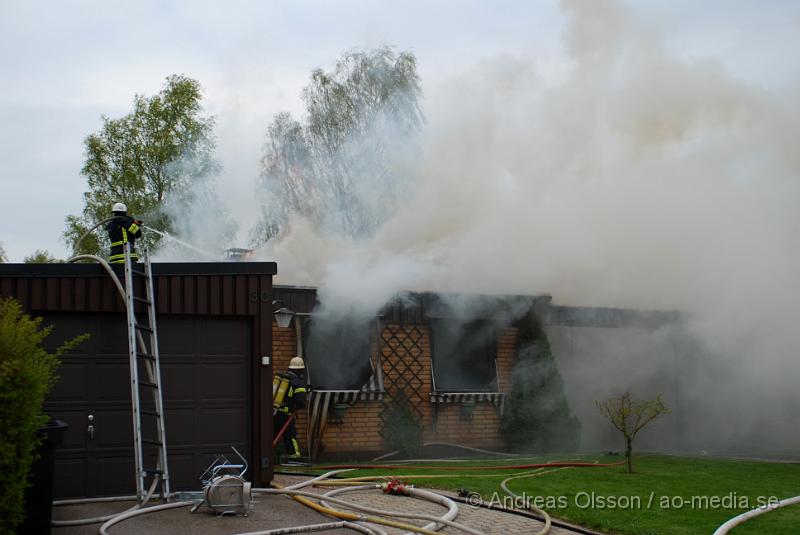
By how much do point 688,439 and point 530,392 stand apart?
5.22 m

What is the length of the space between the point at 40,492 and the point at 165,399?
306 cm

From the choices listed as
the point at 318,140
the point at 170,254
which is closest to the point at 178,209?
the point at 170,254

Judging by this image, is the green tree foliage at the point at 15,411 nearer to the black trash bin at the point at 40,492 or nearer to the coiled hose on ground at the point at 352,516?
the black trash bin at the point at 40,492

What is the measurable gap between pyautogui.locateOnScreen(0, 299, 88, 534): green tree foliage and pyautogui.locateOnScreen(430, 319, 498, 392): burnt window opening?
35.4ft

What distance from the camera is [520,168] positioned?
20.8 meters

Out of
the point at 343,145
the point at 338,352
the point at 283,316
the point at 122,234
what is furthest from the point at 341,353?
the point at 343,145

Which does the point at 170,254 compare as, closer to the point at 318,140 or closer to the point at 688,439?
the point at 318,140

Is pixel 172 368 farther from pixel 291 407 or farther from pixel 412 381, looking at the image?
pixel 412 381

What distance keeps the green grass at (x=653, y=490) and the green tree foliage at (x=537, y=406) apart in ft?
7.04

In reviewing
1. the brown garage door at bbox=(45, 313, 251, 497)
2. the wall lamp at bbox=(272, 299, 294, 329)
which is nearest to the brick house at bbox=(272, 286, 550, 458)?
the wall lamp at bbox=(272, 299, 294, 329)

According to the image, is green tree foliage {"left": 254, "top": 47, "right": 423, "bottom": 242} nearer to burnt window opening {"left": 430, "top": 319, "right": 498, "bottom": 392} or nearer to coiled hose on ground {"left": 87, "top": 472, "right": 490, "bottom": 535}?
burnt window opening {"left": 430, "top": 319, "right": 498, "bottom": 392}

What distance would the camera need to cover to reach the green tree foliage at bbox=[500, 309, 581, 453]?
682 inches

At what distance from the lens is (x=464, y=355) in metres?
17.8

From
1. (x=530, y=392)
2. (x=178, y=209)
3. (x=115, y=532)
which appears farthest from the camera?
(x=178, y=209)
